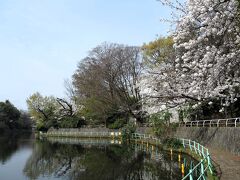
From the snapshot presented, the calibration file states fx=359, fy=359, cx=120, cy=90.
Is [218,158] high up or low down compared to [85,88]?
down

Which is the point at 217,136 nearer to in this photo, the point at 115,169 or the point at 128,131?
the point at 115,169

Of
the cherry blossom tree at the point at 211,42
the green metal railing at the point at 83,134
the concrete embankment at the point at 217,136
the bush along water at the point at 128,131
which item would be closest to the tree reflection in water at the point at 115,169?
the concrete embankment at the point at 217,136

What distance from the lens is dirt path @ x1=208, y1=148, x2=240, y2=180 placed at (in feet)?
44.6

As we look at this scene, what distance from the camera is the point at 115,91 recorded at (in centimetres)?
5209

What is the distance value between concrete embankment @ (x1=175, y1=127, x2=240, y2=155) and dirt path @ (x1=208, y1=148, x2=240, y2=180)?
75cm

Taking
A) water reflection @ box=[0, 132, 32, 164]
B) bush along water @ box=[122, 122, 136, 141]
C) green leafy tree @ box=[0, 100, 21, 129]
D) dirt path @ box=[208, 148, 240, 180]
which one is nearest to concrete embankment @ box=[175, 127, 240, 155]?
dirt path @ box=[208, 148, 240, 180]

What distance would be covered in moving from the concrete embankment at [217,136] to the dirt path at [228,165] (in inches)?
29.5

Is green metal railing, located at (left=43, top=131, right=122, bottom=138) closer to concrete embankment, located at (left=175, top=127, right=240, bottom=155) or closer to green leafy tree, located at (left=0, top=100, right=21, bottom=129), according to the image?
green leafy tree, located at (left=0, top=100, right=21, bottom=129)

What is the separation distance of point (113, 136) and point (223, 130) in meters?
34.5

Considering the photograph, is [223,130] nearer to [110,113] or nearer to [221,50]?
[221,50]

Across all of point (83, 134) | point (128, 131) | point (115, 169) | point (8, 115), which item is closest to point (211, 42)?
point (115, 169)

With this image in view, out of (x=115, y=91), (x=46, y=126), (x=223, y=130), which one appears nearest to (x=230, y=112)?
(x=223, y=130)

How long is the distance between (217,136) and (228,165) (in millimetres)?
8291

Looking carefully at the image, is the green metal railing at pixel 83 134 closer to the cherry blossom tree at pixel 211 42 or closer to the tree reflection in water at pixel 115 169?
the tree reflection in water at pixel 115 169
